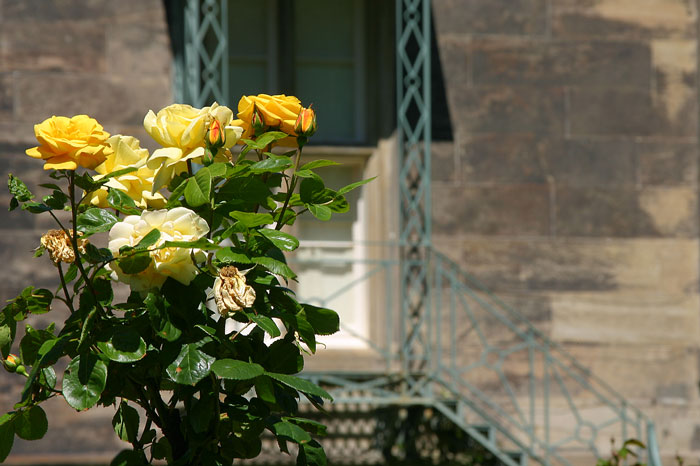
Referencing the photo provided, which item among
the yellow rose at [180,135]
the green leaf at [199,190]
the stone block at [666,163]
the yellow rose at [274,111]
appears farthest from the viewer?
the stone block at [666,163]

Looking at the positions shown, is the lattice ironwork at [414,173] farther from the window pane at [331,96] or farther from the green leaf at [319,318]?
the green leaf at [319,318]

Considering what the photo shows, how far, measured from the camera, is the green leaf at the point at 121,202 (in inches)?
76.2

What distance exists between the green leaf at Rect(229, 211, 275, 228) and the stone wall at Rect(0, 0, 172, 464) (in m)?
5.16

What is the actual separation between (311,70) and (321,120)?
38cm

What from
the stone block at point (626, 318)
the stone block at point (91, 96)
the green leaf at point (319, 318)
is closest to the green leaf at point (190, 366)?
the green leaf at point (319, 318)

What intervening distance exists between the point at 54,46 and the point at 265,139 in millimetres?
5390

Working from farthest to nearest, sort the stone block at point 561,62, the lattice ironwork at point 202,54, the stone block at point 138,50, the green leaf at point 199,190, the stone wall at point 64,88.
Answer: the stone block at point 561,62, the stone block at point 138,50, the stone wall at point 64,88, the lattice ironwork at point 202,54, the green leaf at point 199,190

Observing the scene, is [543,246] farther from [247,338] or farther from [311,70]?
[247,338]

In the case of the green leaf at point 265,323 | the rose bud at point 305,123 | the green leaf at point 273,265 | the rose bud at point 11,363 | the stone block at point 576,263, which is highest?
the rose bud at point 305,123

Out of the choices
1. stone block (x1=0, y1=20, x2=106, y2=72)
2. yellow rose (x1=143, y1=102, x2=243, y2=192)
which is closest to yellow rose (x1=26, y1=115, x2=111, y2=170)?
yellow rose (x1=143, y1=102, x2=243, y2=192)

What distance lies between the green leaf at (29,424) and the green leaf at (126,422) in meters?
0.15

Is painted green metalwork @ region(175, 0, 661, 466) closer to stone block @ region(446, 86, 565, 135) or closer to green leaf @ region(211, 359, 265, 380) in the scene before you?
stone block @ region(446, 86, 565, 135)

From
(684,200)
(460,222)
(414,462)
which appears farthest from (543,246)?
(414,462)

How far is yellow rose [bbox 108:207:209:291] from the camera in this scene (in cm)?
185
